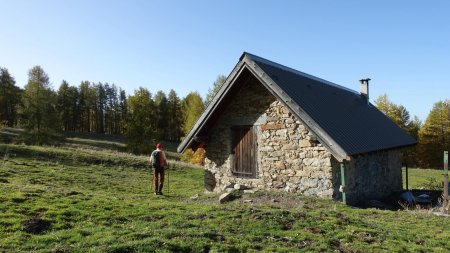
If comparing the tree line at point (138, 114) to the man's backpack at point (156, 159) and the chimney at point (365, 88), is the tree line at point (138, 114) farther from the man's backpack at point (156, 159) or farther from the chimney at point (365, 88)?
the man's backpack at point (156, 159)

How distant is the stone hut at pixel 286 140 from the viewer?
43.8ft

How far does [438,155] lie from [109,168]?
153ft

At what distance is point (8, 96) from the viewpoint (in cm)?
6128

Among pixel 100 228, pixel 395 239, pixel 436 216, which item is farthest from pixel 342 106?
pixel 100 228

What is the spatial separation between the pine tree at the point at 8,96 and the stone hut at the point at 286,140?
54584 mm

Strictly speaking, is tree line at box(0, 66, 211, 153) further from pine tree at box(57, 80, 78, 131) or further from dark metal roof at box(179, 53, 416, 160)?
dark metal roof at box(179, 53, 416, 160)

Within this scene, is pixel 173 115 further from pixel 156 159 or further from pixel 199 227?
pixel 199 227

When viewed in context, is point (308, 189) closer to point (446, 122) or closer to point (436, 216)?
point (436, 216)

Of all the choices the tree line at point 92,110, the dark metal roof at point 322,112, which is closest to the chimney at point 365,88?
the dark metal roof at point 322,112

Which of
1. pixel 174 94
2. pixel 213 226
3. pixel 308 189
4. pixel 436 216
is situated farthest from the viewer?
pixel 174 94

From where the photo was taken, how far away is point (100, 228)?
8.18 m

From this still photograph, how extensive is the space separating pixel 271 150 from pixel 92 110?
77405 mm

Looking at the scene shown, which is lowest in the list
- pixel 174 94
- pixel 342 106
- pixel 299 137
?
pixel 299 137

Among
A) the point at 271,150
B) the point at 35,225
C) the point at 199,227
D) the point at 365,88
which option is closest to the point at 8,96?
the point at 365,88
